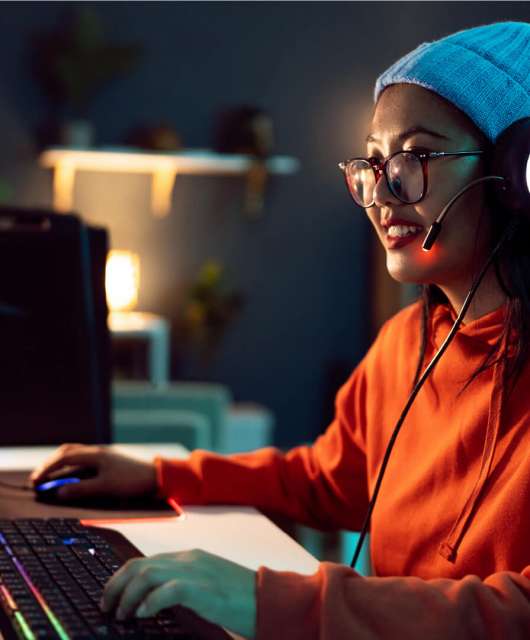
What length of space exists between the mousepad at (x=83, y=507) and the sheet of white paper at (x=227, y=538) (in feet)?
0.10

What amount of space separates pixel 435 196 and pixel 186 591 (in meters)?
0.47

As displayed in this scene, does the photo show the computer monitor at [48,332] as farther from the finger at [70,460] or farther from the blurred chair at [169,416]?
the blurred chair at [169,416]

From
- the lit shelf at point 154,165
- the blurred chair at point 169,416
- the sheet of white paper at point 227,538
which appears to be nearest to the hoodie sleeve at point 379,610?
the sheet of white paper at point 227,538

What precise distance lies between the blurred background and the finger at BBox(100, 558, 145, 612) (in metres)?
4.33

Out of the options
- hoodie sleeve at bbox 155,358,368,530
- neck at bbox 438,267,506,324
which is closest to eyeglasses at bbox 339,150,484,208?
neck at bbox 438,267,506,324

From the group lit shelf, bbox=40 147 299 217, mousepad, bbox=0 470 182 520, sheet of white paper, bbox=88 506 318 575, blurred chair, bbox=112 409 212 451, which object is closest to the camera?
sheet of white paper, bbox=88 506 318 575

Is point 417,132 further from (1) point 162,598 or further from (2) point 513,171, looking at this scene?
(1) point 162,598

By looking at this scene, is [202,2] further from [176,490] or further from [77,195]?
[176,490]

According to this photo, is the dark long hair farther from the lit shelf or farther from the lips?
the lit shelf

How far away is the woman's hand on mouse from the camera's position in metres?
1.32

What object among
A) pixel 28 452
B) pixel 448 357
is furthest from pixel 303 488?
pixel 28 452

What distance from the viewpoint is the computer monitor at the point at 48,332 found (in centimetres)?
138

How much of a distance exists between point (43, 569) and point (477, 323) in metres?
0.49

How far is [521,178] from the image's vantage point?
3.21 ft
